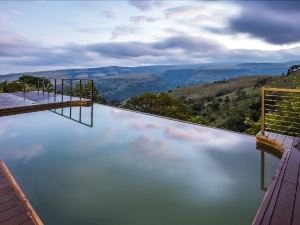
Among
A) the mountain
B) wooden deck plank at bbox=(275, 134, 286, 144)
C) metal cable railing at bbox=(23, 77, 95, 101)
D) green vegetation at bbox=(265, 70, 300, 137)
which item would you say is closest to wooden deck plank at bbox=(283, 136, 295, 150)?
wooden deck plank at bbox=(275, 134, 286, 144)

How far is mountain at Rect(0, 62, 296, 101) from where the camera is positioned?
73.8 m

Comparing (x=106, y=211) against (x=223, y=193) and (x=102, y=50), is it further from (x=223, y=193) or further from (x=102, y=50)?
(x=102, y=50)

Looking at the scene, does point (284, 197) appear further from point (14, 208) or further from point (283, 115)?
point (283, 115)

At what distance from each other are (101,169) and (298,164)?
8.49 ft

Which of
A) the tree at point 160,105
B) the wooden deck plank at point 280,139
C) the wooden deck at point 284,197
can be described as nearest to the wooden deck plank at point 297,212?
the wooden deck at point 284,197

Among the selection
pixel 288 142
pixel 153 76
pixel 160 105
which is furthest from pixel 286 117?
pixel 153 76

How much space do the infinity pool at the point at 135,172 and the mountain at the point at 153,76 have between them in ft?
189

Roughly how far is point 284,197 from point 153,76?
91313 millimetres

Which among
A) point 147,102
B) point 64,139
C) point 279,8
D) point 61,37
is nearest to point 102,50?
point 61,37

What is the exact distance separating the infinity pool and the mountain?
5747 centimetres

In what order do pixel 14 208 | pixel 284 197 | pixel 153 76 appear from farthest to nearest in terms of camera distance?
pixel 153 76 → pixel 284 197 → pixel 14 208

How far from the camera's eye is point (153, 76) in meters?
93.2

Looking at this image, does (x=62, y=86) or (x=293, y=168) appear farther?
(x=62, y=86)

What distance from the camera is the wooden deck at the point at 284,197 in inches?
91.4
